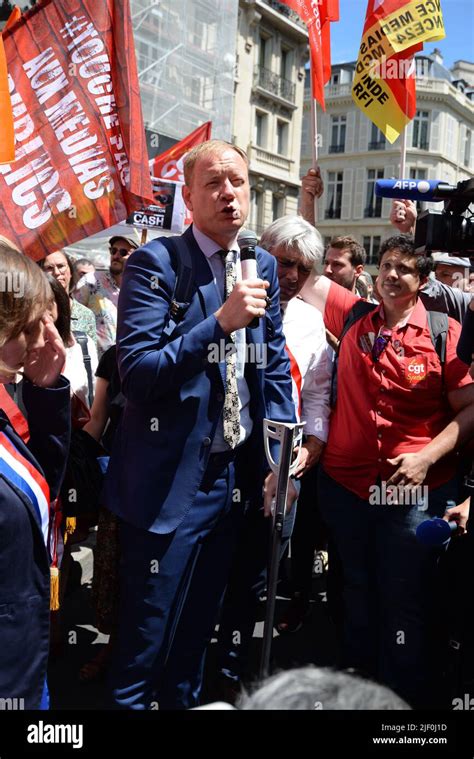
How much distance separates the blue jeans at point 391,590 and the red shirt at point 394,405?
11 cm

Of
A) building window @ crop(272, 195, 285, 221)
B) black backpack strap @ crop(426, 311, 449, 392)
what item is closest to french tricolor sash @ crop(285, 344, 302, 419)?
black backpack strap @ crop(426, 311, 449, 392)

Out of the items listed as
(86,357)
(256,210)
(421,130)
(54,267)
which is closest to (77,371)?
(86,357)

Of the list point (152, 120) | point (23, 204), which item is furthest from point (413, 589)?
point (152, 120)

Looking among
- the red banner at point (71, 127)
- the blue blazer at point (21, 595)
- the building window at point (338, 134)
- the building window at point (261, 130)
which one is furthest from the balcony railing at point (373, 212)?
the blue blazer at point (21, 595)

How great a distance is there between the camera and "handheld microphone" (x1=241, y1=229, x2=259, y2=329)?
2049 millimetres

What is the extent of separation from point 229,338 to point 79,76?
2.18 meters

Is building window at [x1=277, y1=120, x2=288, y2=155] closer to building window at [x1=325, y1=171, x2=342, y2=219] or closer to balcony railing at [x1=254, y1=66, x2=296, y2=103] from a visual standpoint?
balcony railing at [x1=254, y1=66, x2=296, y2=103]

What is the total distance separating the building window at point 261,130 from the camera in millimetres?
31219

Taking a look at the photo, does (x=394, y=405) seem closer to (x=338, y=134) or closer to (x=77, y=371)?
(x=77, y=371)

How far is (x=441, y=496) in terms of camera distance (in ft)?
9.23

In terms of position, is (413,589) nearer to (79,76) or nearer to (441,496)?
(441,496)

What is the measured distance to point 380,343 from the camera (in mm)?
2906

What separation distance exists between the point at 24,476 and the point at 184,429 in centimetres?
63

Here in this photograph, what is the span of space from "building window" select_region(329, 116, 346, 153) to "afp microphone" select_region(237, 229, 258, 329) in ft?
143
